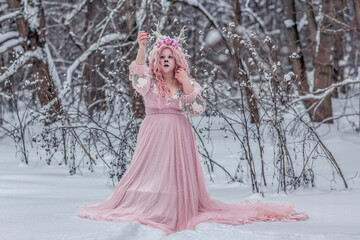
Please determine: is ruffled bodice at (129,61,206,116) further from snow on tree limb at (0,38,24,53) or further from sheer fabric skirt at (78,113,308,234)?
snow on tree limb at (0,38,24,53)

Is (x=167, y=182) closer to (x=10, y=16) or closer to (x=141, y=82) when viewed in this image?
(x=141, y=82)

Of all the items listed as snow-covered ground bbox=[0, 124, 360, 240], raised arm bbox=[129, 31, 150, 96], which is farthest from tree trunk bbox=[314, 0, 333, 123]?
raised arm bbox=[129, 31, 150, 96]

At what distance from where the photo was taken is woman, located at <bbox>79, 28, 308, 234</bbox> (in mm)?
4023

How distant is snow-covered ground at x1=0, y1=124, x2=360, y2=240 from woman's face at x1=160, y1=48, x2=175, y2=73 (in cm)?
124

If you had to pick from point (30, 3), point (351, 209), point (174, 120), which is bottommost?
point (351, 209)

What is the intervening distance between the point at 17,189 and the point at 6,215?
144cm

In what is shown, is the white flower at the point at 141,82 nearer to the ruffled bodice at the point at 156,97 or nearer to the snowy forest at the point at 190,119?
the ruffled bodice at the point at 156,97

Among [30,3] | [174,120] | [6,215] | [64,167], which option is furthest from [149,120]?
[30,3]

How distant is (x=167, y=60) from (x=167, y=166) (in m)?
0.84

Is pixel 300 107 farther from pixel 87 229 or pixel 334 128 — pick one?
pixel 87 229

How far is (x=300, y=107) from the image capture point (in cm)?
987

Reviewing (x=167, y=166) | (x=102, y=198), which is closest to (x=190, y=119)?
(x=102, y=198)

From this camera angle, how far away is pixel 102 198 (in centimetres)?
526

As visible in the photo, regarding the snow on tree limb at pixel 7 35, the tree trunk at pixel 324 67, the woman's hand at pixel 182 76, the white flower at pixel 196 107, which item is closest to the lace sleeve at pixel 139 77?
the woman's hand at pixel 182 76
